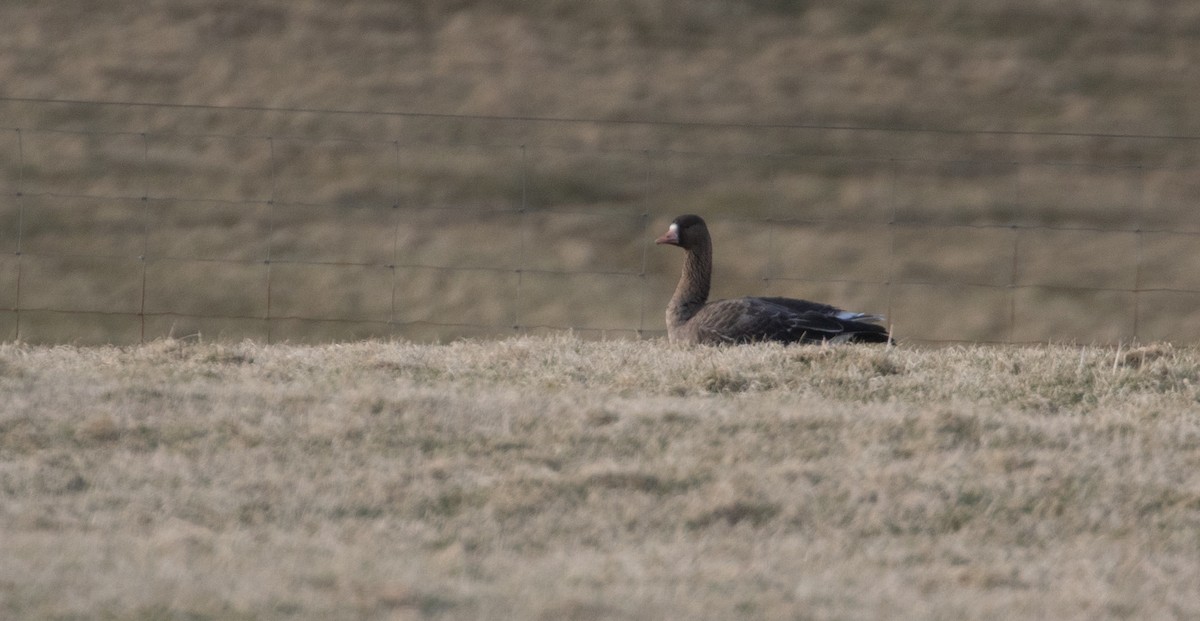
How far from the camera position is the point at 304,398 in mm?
6746

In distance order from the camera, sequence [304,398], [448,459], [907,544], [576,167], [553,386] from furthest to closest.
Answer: [576,167]
[553,386]
[304,398]
[448,459]
[907,544]

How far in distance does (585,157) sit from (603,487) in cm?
2141

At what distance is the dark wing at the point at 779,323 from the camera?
8898mm

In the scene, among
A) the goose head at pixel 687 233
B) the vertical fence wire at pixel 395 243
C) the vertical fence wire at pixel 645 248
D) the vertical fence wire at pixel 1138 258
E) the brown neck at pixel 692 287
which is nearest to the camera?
the brown neck at pixel 692 287

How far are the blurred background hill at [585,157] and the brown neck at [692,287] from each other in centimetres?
1080

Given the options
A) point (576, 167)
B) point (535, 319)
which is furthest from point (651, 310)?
point (576, 167)

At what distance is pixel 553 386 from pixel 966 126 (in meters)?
19.9

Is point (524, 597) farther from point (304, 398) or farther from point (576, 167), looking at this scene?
point (576, 167)

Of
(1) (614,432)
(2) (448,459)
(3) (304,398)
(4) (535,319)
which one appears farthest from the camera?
(4) (535,319)

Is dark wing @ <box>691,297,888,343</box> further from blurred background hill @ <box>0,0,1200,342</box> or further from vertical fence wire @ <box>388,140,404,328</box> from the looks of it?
blurred background hill @ <box>0,0,1200,342</box>

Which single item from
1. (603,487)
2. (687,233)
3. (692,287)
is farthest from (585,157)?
(603,487)

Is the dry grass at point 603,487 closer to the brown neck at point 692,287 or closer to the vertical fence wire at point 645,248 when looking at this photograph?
the brown neck at point 692,287

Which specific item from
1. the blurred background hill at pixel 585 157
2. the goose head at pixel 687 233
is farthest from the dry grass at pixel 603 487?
the blurred background hill at pixel 585 157

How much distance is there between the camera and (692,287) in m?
10.0
